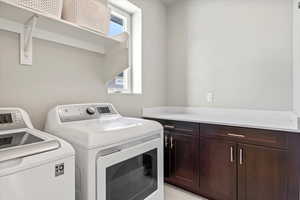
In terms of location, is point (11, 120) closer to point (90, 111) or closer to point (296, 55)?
point (90, 111)

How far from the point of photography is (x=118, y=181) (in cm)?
112

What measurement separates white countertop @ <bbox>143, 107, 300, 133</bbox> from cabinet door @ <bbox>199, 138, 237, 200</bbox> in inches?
9.6

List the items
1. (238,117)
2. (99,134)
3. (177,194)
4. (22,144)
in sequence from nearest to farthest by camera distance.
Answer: (22,144) < (99,134) < (177,194) < (238,117)

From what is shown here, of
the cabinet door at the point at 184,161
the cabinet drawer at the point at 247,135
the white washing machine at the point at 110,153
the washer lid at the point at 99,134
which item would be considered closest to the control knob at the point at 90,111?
the white washing machine at the point at 110,153

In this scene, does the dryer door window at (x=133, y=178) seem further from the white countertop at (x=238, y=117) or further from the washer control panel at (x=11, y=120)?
the white countertop at (x=238, y=117)

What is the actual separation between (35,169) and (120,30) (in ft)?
6.48

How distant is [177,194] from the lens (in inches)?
79.2

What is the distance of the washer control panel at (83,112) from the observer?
132 cm

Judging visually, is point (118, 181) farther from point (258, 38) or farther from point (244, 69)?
point (258, 38)

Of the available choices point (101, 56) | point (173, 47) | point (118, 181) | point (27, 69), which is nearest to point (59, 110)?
point (27, 69)

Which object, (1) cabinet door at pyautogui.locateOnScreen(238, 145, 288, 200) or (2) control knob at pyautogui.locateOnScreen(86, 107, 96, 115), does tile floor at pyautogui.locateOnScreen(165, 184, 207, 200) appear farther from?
(2) control knob at pyautogui.locateOnScreen(86, 107, 96, 115)

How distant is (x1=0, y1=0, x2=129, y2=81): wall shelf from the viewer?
1077 mm

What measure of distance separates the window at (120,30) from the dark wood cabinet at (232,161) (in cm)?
70

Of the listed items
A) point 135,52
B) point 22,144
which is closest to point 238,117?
point 135,52
